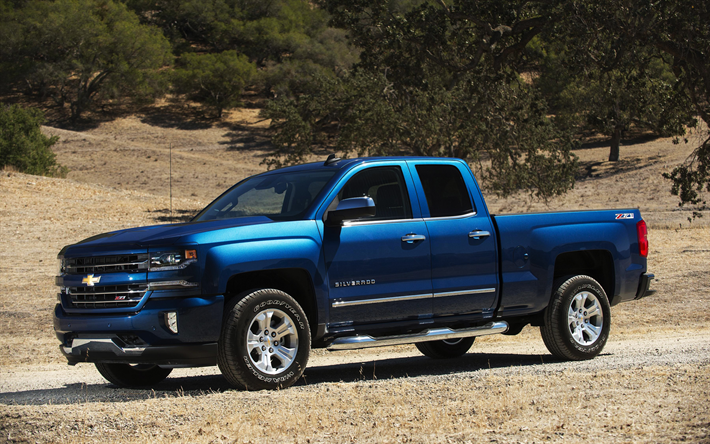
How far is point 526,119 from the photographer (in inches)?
1077

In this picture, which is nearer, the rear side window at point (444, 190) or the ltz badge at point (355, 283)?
the ltz badge at point (355, 283)

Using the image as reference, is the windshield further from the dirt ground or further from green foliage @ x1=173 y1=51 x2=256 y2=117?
green foliage @ x1=173 y1=51 x2=256 y2=117

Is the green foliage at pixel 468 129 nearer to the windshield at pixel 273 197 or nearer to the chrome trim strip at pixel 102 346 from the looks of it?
the windshield at pixel 273 197

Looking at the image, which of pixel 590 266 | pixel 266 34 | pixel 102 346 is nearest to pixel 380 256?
pixel 102 346

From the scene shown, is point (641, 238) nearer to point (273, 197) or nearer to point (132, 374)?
point (273, 197)

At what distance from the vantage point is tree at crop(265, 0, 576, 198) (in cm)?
2189

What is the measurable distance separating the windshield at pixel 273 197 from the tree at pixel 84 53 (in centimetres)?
5447

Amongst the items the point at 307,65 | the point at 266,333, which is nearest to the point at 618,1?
the point at 266,333

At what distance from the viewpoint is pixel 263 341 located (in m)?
6.34

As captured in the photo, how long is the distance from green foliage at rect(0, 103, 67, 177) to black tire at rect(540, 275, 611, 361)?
30727 mm

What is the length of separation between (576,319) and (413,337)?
2.27m

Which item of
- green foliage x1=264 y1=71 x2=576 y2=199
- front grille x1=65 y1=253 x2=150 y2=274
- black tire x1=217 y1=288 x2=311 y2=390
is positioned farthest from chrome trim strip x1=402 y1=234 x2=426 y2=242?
green foliage x1=264 y1=71 x2=576 y2=199

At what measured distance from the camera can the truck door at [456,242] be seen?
7.25 meters

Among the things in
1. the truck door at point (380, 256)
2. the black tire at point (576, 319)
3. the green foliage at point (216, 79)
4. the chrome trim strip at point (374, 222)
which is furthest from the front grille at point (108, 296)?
the green foliage at point (216, 79)
